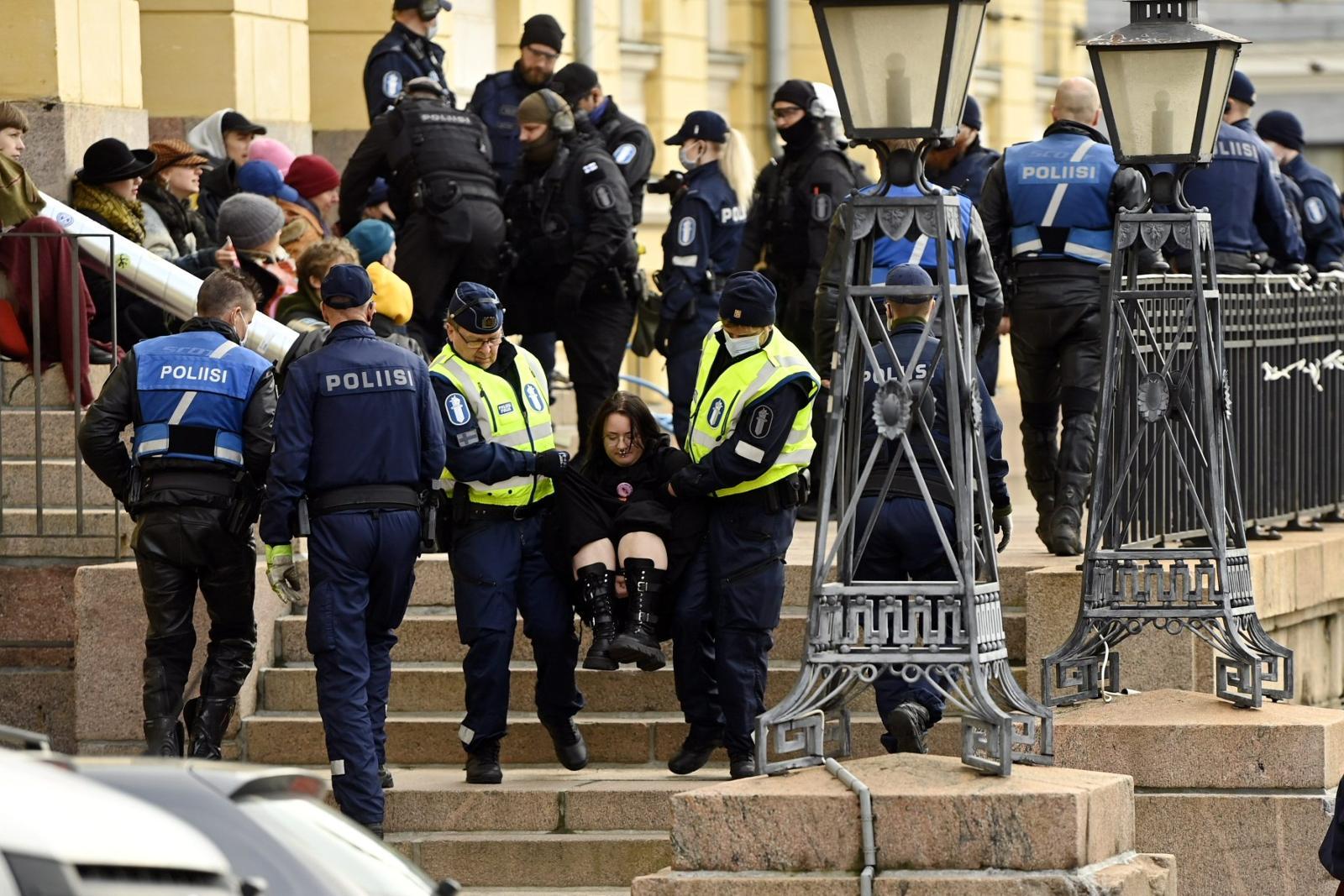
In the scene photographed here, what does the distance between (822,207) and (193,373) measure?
3.46 m

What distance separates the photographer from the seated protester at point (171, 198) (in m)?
11.1

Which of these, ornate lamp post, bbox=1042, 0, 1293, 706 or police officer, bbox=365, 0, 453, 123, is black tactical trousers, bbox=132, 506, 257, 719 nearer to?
ornate lamp post, bbox=1042, 0, 1293, 706

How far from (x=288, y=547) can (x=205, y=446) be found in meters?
0.43

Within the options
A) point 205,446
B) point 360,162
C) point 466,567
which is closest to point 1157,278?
point 466,567

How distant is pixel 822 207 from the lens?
11125mm

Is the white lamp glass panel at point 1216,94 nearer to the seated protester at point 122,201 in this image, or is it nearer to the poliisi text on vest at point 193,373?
the poliisi text on vest at point 193,373

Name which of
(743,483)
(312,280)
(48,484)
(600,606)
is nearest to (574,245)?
(312,280)

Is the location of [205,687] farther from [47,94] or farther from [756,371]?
[47,94]

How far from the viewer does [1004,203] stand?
1031 cm

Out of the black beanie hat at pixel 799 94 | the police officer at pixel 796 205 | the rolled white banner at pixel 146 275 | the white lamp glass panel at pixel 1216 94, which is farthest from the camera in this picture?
the police officer at pixel 796 205

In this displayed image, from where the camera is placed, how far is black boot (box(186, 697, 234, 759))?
866 cm

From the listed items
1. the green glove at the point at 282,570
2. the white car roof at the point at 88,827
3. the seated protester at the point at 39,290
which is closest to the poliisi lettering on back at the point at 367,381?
the green glove at the point at 282,570

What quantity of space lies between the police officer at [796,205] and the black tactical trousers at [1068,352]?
1129 mm

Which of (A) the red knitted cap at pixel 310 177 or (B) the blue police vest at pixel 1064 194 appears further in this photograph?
(A) the red knitted cap at pixel 310 177
